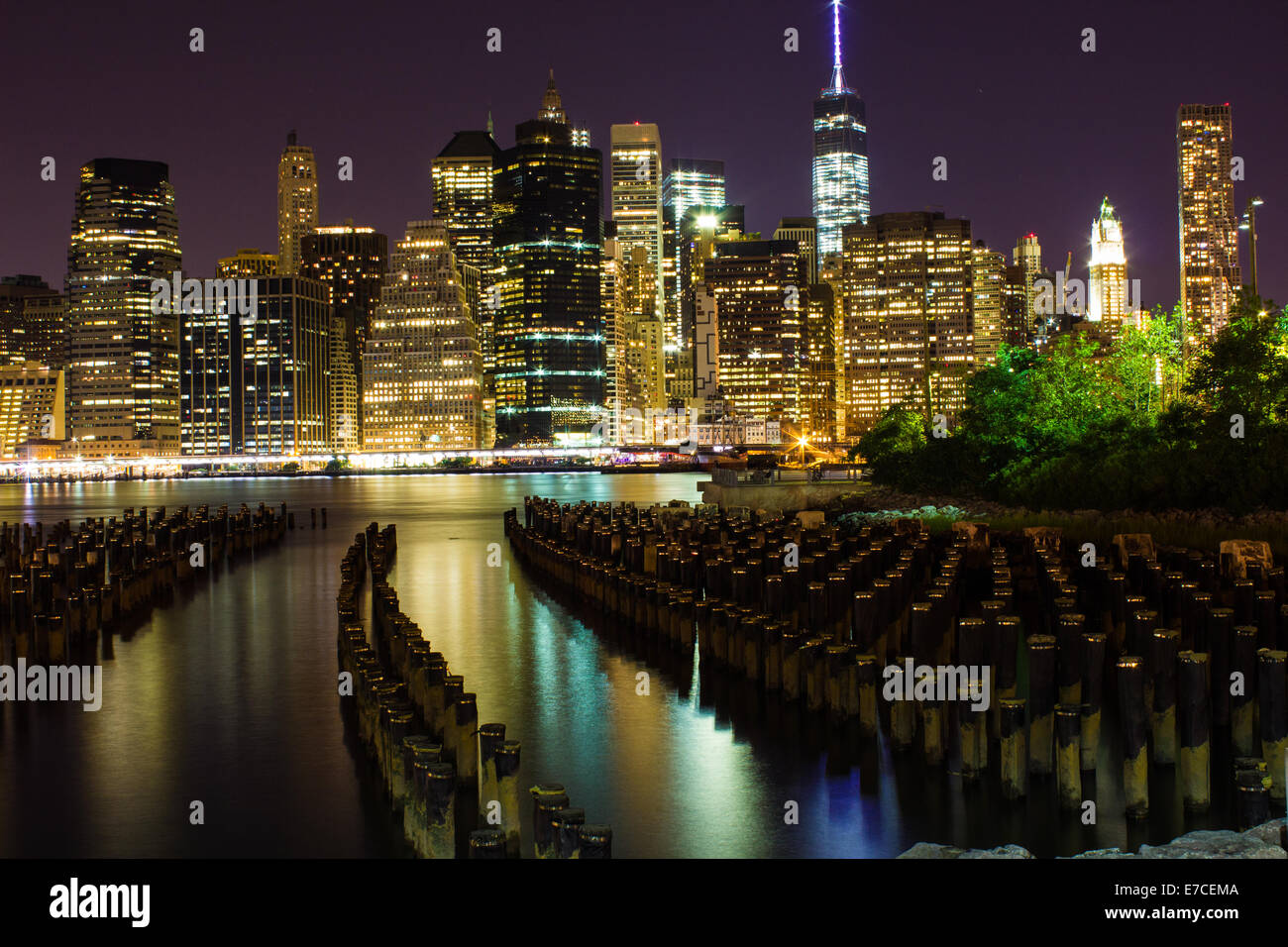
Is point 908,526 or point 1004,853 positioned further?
point 908,526

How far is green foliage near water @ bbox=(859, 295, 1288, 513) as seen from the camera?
3177 cm

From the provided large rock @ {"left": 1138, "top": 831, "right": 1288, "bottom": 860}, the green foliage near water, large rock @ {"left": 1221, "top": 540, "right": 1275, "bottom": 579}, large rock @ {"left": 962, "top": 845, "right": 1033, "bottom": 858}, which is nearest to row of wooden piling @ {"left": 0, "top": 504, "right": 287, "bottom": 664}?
large rock @ {"left": 962, "top": 845, "right": 1033, "bottom": 858}

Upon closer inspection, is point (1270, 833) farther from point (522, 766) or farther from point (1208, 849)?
point (522, 766)

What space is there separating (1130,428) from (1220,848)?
34077mm

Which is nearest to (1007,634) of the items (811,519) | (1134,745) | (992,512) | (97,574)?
(1134,745)

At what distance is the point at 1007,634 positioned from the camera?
50.4ft

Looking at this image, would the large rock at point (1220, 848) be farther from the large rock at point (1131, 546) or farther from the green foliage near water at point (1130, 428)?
the green foliage near water at point (1130, 428)

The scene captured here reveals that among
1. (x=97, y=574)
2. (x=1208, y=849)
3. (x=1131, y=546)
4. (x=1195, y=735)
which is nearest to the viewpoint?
(x=1208, y=849)

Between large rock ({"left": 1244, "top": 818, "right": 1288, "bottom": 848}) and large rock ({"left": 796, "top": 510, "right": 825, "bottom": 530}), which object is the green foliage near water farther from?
large rock ({"left": 1244, "top": 818, "right": 1288, "bottom": 848})

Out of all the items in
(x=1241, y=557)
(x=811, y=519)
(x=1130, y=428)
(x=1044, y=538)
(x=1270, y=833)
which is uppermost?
(x=1130, y=428)

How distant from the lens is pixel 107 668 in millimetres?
24688
